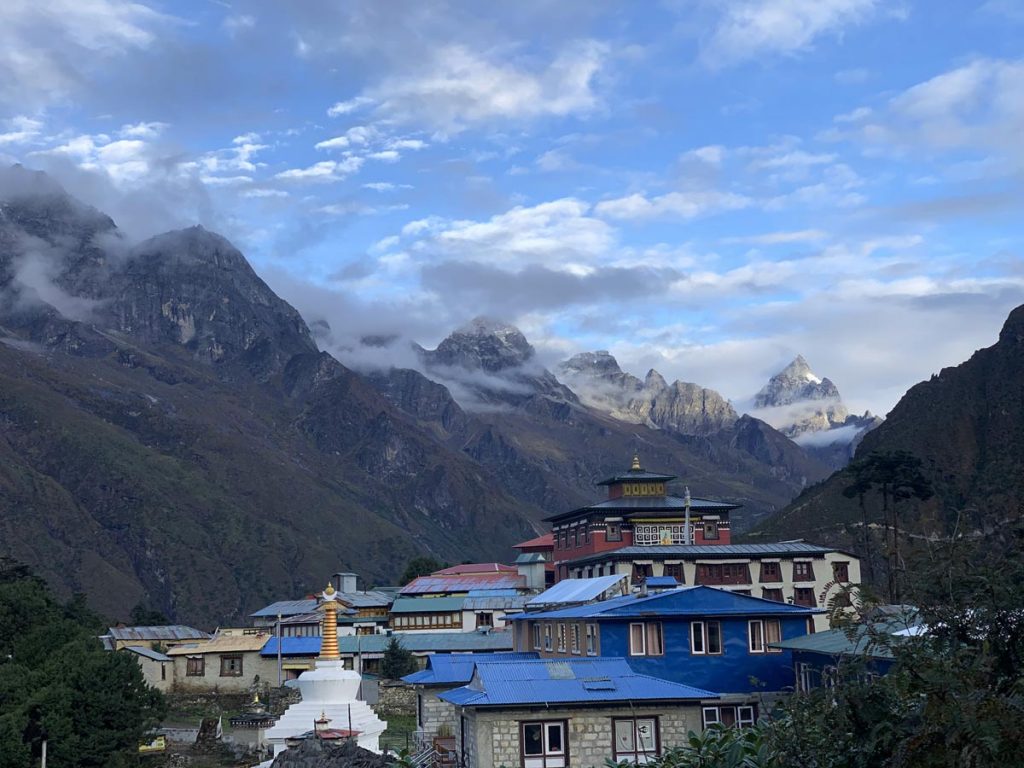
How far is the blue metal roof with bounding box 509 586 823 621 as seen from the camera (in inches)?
1994

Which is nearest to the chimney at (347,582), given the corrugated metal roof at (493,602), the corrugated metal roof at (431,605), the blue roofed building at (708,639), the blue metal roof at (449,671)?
the corrugated metal roof at (431,605)

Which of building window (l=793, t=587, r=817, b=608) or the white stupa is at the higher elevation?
building window (l=793, t=587, r=817, b=608)

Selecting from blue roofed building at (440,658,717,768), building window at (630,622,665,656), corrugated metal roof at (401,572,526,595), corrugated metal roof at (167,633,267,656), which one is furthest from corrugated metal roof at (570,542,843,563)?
blue roofed building at (440,658,717,768)

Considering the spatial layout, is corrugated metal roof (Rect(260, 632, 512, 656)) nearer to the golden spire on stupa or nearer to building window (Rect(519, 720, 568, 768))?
the golden spire on stupa

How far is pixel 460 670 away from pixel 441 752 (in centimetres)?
953

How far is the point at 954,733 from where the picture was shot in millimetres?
15789

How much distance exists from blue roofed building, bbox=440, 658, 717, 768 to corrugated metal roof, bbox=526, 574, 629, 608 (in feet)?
66.9

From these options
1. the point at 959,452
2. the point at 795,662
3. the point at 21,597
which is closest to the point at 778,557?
the point at 795,662

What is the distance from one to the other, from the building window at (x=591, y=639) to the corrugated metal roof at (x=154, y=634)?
6548cm

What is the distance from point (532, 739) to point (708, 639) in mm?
A: 14155

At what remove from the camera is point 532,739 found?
39.1 metres

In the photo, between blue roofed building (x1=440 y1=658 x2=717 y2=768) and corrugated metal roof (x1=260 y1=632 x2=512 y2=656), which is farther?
corrugated metal roof (x1=260 y1=632 x2=512 y2=656)

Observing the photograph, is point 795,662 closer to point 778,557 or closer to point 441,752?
point 441,752

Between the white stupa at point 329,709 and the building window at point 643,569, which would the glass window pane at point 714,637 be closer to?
the white stupa at point 329,709
